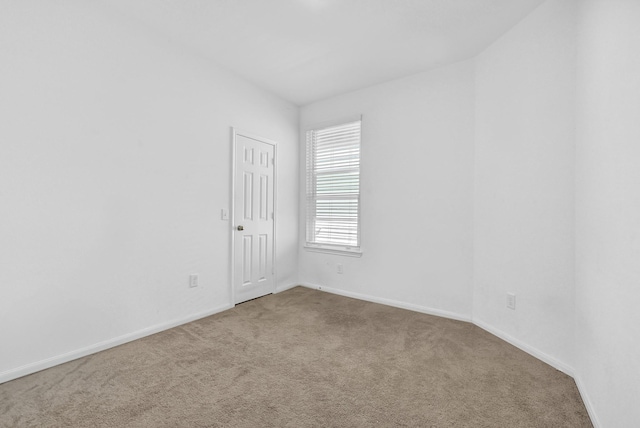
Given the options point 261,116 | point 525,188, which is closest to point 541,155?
point 525,188

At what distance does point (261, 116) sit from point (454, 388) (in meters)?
3.56

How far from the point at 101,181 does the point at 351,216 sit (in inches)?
110

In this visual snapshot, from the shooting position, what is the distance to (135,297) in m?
2.56

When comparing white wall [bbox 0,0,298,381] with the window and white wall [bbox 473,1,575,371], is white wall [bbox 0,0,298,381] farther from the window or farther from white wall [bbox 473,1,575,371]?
white wall [bbox 473,1,575,371]

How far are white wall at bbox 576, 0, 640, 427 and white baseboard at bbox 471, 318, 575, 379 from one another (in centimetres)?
15

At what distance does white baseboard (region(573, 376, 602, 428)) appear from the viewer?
1535 millimetres

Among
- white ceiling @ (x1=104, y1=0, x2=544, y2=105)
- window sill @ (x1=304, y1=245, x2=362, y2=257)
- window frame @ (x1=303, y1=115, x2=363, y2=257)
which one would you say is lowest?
window sill @ (x1=304, y1=245, x2=362, y2=257)

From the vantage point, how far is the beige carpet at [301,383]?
1581mm

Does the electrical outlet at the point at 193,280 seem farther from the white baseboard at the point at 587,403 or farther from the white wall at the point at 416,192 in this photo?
the white baseboard at the point at 587,403

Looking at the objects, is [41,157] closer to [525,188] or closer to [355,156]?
[355,156]

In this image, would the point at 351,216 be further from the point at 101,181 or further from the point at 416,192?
the point at 101,181

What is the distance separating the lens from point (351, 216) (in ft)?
12.9

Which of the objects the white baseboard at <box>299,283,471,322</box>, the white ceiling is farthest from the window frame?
the white ceiling

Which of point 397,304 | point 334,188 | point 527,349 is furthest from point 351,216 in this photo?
point 527,349
